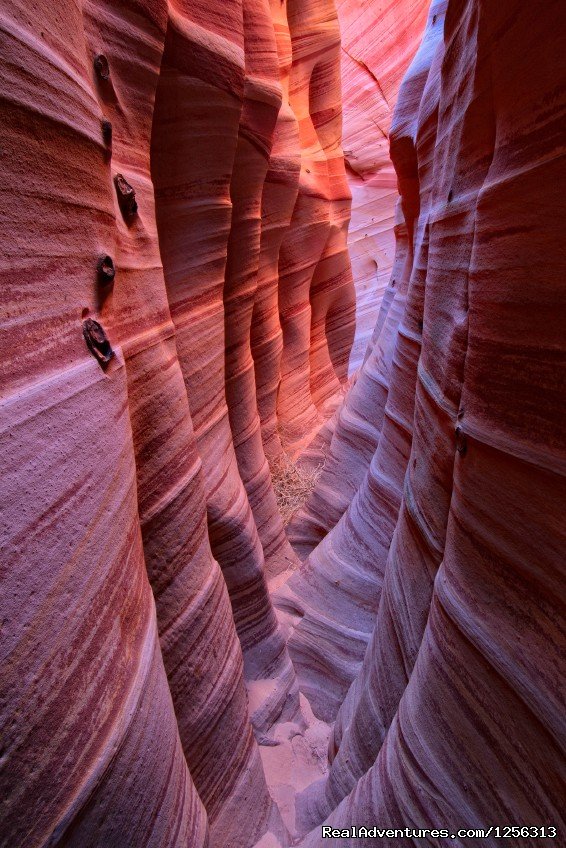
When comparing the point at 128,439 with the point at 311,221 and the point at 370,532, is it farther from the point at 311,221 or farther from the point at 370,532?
the point at 311,221

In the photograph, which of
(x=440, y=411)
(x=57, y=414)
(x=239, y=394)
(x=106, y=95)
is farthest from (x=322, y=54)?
(x=57, y=414)

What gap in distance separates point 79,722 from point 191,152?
1.99 m

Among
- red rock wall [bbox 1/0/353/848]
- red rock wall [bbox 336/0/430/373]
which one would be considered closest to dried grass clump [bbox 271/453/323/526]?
red rock wall [bbox 1/0/353/848]

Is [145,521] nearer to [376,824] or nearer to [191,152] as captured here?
[376,824]

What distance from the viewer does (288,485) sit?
4891 mm

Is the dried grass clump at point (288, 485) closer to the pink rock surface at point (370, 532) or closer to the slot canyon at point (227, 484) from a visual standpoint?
the pink rock surface at point (370, 532)

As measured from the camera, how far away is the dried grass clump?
15.6 ft

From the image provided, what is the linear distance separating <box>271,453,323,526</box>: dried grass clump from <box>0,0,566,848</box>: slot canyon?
67.0 inches

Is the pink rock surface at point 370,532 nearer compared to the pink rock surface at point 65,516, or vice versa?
the pink rock surface at point 65,516

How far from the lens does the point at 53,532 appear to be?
1.04m

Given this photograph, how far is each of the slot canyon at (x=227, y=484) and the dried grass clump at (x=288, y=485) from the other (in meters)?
1.70

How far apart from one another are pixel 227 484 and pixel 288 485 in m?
2.40

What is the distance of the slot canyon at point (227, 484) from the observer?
40.2 inches

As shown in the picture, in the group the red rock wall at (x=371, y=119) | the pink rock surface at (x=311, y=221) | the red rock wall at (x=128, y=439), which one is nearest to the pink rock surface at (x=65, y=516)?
the red rock wall at (x=128, y=439)
